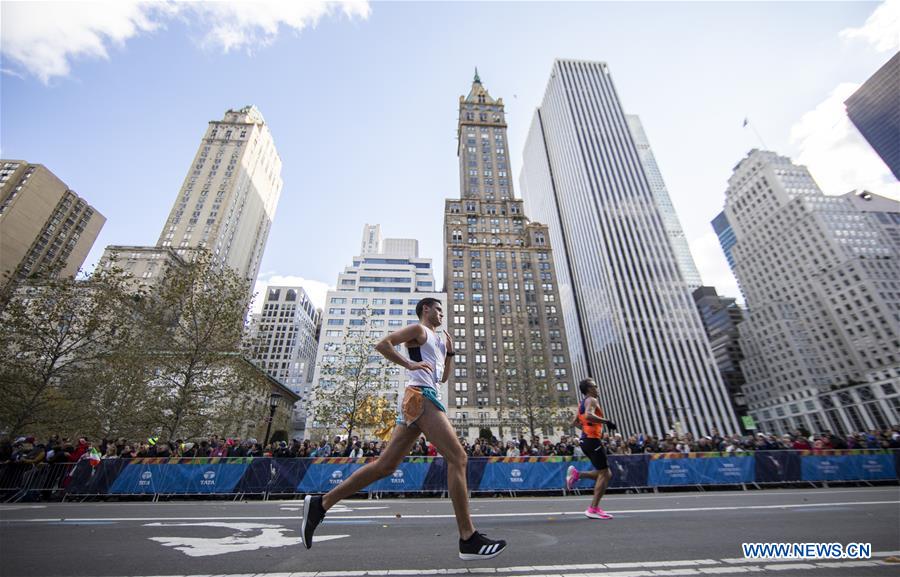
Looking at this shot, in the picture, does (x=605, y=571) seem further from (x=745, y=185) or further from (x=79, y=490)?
(x=745, y=185)

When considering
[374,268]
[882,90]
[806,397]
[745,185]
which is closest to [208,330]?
[374,268]

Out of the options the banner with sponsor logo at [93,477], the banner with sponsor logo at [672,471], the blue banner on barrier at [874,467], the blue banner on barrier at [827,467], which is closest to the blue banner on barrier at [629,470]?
the banner with sponsor logo at [672,471]

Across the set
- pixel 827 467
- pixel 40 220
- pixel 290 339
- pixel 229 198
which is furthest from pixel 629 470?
pixel 290 339

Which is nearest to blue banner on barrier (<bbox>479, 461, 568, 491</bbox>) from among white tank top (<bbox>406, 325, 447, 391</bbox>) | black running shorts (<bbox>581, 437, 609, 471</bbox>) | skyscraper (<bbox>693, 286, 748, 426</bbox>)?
black running shorts (<bbox>581, 437, 609, 471</bbox>)

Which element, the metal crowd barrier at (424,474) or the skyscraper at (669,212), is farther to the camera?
the skyscraper at (669,212)

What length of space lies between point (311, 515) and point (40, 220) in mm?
122431

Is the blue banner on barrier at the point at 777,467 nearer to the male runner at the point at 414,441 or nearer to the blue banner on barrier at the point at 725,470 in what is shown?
the blue banner on barrier at the point at 725,470

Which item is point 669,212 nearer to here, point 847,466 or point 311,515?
point 847,466

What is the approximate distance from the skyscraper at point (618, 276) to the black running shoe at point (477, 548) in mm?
92585

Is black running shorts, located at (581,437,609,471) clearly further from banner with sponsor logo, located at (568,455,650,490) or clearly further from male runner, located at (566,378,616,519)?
banner with sponsor logo, located at (568,455,650,490)

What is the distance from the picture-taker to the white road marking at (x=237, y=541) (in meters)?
4.07

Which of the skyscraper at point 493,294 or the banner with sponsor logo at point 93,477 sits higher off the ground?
the skyscraper at point 493,294

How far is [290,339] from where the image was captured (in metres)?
140

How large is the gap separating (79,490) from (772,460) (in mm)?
22064
